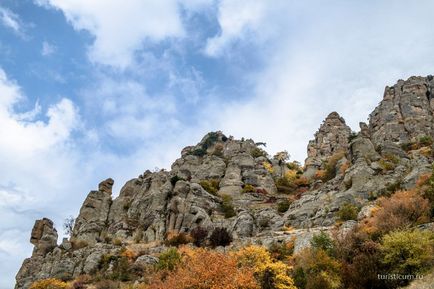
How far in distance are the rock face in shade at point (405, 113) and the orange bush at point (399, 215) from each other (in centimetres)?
3780

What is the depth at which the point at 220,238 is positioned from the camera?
49.2 metres

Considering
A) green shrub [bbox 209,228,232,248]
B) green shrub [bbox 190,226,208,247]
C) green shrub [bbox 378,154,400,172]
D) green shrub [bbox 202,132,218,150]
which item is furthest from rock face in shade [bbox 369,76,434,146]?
green shrub [bbox 190,226,208,247]

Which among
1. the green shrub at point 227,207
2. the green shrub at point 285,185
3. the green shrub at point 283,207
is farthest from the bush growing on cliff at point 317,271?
the green shrub at point 285,185

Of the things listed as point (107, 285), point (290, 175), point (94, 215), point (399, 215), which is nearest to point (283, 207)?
point (290, 175)

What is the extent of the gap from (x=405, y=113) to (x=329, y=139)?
19092 millimetres

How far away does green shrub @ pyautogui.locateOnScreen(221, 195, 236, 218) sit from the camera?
60.2m

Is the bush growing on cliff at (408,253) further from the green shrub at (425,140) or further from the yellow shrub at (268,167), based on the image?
the yellow shrub at (268,167)

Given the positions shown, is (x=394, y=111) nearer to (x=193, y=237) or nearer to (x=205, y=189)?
(x=205, y=189)

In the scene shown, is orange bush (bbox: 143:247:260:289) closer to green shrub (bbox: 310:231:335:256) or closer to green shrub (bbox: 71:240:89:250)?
green shrub (bbox: 310:231:335:256)

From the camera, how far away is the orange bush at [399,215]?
35.3m

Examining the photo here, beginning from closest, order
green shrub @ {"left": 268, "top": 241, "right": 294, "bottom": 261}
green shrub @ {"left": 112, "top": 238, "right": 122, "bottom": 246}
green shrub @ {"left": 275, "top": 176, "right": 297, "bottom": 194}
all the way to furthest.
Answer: green shrub @ {"left": 268, "top": 241, "right": 294, "bottom": 261}, green shrub @ {"left": 112, "top": 238, "right": 122, "bottom": 246}, green shrub @ {"left": 275, "top": 176, "right": 297, "bottom": 194}

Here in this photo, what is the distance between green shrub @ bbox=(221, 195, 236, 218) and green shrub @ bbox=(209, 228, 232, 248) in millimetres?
9668

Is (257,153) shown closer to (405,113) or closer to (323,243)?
(405,113)

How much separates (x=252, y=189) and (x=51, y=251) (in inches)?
1179
